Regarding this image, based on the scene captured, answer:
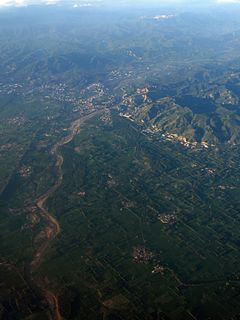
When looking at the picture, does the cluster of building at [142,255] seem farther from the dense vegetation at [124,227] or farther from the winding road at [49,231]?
the winding road at [49,231]

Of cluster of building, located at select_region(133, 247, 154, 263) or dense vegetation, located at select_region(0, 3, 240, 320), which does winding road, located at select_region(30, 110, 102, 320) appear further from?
cluster of building, located at select_region(133, 247, 154, 263)

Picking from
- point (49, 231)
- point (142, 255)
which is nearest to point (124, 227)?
point (142, 255)

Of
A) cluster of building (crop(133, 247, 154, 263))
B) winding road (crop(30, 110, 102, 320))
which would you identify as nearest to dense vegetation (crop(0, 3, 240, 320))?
cluster of building (crop(133, 247, 154, 263))

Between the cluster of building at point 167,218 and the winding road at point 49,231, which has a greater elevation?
the winding road at point 49,231

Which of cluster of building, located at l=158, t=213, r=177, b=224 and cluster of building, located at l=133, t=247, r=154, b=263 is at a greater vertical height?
cluster of building, located at l=133, t=247, r=154, b=263

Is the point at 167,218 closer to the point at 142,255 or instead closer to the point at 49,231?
the point at 142,255

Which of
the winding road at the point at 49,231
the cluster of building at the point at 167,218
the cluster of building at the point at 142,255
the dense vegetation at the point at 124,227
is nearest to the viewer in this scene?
the winding road at the point at 49,231

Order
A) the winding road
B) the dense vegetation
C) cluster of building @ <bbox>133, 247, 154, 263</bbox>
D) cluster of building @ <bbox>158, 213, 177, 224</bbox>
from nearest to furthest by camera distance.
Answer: the winding road < the dense vegetation < cluster of building @ <bbox>133, 247, 154, 263</bbox> < cluster of building @ <bbox>158, 213, 177, 224</bbox>

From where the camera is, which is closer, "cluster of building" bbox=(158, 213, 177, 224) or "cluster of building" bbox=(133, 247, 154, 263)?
"cluster of building" bbox=(133, 247, 154, 263)

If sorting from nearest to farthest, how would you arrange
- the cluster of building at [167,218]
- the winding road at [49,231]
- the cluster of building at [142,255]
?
the winding road at [49,231] → the cluster of building at [142,255] → the cluster of building at [167,218]

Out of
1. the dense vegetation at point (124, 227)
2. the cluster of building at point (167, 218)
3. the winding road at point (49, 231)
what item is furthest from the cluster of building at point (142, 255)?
the winding road at point (49, 231)

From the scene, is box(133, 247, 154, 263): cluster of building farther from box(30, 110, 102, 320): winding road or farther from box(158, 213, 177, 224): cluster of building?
box(30, 110, 102, 320): winding road

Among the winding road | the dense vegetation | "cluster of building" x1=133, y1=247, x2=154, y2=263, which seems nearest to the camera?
the winding road

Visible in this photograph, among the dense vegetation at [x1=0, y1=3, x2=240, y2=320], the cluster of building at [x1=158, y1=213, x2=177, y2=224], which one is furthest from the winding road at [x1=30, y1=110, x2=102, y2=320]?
the cluster of building at [x1=158, y1=213, x2=177, y2=224]
